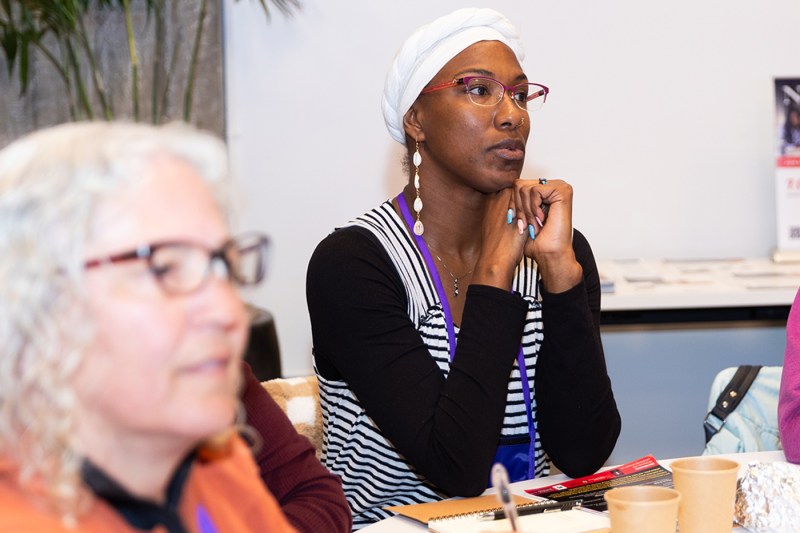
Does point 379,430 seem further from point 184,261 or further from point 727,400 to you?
point 184,261

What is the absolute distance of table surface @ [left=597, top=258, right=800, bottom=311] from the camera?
3.27m

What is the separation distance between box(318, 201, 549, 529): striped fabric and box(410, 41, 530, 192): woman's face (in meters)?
0.21

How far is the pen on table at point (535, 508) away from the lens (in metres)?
1.52

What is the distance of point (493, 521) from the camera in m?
1.50

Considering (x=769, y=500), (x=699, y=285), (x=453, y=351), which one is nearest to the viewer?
(x=769, y=500)

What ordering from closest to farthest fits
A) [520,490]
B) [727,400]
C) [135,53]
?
[520,490] → [727,400] → [135,53]

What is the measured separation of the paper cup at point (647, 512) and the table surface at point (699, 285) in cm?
209

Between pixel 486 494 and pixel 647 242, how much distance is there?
95.0 inches

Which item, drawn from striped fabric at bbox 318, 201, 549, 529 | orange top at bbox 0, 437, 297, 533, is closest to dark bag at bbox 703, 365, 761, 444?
striped fabric at bbox 318, 201, 549, 529

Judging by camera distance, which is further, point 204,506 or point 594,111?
point 594,111

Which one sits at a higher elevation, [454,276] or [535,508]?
[454,276]

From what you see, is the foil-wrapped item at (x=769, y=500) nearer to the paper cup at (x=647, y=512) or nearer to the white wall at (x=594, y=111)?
the paper cup at (x=647, y=512)

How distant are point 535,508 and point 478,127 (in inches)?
37.1

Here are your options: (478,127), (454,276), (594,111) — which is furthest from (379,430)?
(594,111)
